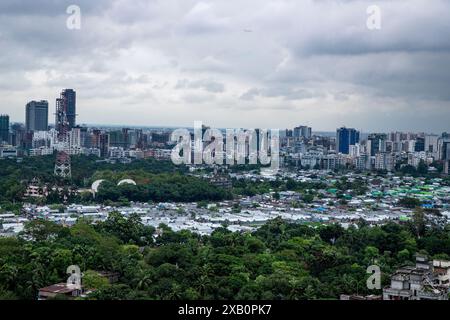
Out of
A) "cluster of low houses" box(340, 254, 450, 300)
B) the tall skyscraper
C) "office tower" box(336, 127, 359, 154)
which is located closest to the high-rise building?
the tall skyscraper

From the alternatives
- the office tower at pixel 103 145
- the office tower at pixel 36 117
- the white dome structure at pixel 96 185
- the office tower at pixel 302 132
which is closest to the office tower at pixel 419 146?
the office tower at pixel 302 132

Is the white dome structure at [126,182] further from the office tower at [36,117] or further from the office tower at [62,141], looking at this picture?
the office tower at [36,117]

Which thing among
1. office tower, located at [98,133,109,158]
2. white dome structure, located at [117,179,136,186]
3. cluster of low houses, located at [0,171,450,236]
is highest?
office tower, located at [98,133,109,158]

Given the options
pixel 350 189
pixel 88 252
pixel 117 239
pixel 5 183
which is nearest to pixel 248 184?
pixel 350 189

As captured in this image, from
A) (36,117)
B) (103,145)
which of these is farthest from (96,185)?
(36,117)

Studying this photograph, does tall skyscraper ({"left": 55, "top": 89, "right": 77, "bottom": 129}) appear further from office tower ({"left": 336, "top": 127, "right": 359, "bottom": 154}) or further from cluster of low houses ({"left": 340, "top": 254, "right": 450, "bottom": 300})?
cluster of low houses ({"left": 340, "top": 254, "right": 450, "bottom": 300})

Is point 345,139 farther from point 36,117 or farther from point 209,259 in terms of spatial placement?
point 209,259

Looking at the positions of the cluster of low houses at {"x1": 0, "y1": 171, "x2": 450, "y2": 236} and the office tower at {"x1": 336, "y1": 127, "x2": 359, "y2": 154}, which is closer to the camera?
the cluster of low houses at {"x1": 0, "y1": 171, "x2": 450, "y2": 236}
